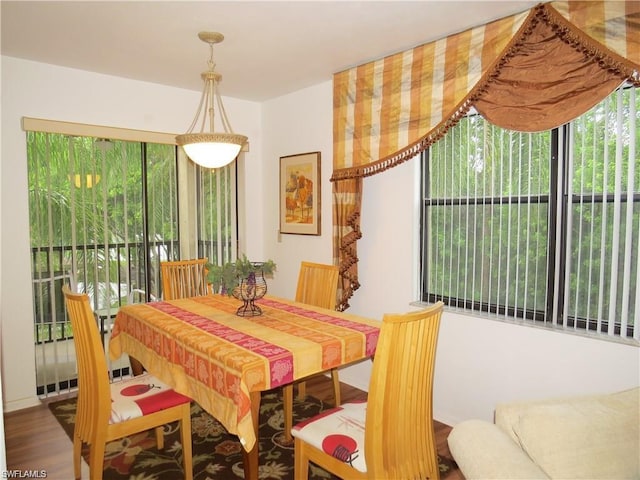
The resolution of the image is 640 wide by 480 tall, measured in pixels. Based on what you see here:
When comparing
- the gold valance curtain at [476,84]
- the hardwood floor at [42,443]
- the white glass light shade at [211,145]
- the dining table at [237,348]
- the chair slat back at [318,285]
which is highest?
the gold valance curtain at [476,84]

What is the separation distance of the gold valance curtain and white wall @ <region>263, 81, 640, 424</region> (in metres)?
0.17

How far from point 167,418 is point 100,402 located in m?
0.34

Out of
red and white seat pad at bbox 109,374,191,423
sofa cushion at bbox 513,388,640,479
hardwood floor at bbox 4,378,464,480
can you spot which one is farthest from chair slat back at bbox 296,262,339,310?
sofa cushion at bbox 513,388,640,479

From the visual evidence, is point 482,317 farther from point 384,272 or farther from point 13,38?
point 13,38

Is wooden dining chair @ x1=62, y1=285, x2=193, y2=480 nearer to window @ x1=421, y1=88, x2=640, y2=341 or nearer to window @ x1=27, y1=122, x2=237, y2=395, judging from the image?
window @ x1=27, y1=122, x2=237, y2=395

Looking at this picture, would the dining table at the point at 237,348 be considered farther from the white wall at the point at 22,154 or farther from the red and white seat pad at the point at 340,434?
the white wall at the point at 22,154

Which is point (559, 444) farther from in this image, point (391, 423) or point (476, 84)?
point (476, 84)

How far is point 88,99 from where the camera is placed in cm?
358

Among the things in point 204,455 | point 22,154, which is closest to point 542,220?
point 204,455

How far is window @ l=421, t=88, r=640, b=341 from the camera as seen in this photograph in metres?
2.30

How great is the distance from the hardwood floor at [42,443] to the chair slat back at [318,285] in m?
0.80

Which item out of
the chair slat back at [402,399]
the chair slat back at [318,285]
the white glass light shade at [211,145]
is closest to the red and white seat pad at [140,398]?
→ the chair slat back at [402,399]

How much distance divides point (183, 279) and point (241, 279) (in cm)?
108

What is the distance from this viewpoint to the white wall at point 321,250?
2.55m
